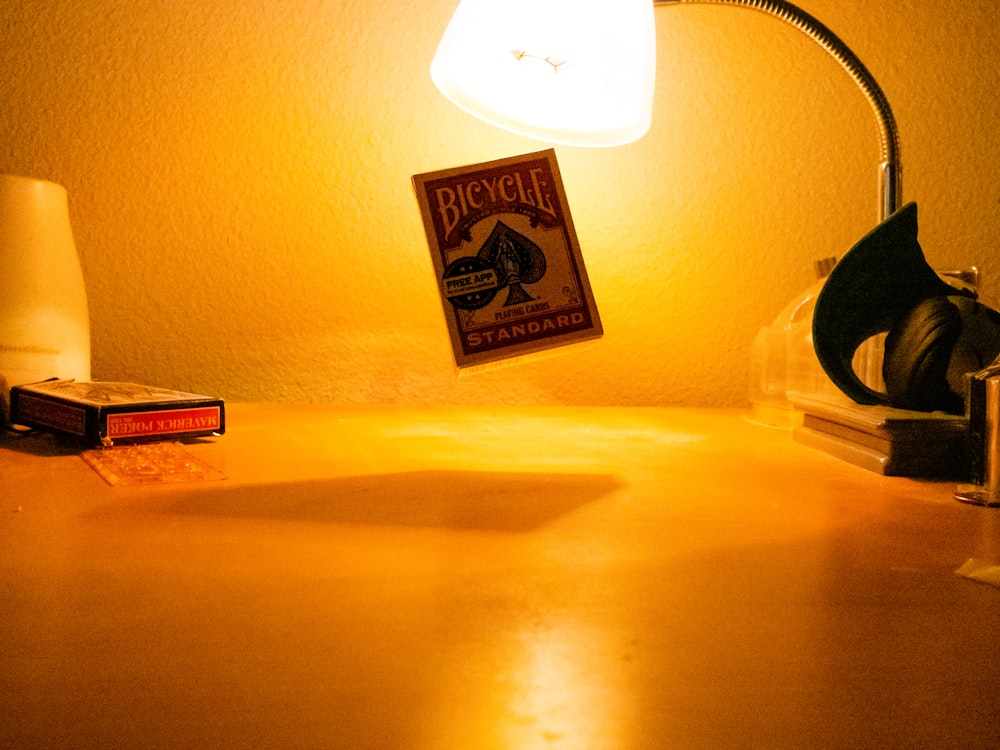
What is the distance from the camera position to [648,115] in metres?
0.83

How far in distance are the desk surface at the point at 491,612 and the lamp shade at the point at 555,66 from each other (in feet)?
1.38

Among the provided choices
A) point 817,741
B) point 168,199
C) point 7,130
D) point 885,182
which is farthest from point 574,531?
point 7,130

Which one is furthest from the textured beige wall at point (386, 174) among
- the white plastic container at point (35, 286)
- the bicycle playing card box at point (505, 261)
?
the bicycle playing card box at point (505, 261)

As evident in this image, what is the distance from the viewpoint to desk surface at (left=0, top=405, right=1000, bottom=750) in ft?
0.77

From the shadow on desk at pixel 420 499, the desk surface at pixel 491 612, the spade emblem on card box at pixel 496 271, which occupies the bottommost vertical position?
the desk surface at pixel 491 612

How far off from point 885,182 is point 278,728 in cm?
85

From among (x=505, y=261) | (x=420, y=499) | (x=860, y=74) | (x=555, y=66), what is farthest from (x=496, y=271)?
(x=860, y=74)

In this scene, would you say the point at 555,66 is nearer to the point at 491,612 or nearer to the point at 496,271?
the point at 496,271

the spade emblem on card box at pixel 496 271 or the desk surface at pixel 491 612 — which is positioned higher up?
the spade emblem on card box at pixel 496 271

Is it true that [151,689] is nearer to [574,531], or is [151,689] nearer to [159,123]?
[574,531]

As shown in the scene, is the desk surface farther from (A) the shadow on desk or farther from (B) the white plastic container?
(B) the white plastic container

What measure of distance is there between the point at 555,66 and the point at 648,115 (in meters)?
0.11

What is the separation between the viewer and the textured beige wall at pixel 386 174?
3.57 feet

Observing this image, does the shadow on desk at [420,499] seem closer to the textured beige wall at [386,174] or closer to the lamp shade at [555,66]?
the lamp shade at [555,66]
